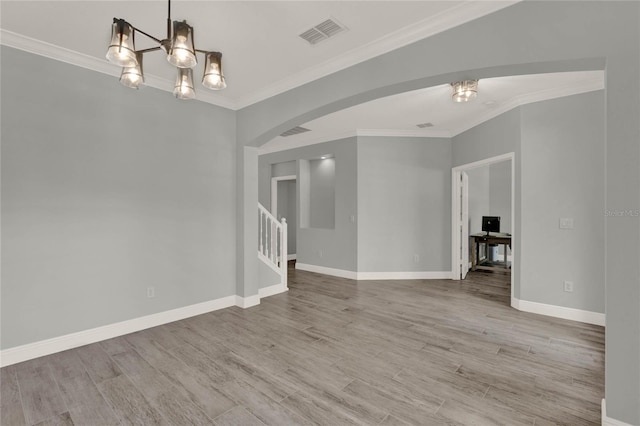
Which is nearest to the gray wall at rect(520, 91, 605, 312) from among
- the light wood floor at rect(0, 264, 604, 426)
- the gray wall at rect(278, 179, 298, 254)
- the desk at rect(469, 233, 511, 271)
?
the light wood floor at rect(0, 264, 604, 426)

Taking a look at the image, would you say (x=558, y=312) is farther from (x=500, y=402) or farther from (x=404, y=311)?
(x=500, y=402)

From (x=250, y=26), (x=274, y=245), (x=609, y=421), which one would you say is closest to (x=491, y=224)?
(x=274, y=245)

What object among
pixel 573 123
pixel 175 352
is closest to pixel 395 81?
pixel 573 123

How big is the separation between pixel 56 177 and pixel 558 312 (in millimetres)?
6088

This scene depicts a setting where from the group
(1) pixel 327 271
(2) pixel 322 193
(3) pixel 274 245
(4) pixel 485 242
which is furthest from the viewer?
(2) pixel 322 193

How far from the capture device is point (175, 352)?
9.73 ft

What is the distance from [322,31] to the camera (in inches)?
103

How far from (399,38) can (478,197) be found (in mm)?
6913

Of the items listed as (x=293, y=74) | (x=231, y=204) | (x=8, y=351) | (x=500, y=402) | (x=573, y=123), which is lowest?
(x=500, y=402)

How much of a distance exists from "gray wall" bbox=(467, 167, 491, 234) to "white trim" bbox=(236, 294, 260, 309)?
6.07 meters

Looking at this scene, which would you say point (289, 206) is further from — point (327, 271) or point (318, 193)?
point (327, 271)

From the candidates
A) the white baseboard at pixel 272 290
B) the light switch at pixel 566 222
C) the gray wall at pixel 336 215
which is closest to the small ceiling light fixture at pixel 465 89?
the light switch at pixel 566 222

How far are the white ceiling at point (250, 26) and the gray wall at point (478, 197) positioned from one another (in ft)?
19.8

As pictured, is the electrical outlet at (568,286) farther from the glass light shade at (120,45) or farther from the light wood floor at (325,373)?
the glass light shade at (120,45)
